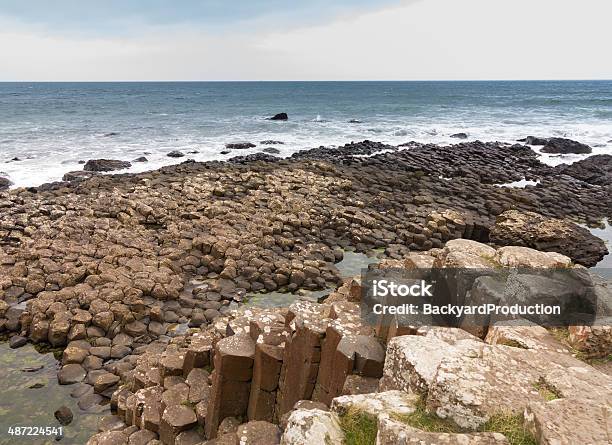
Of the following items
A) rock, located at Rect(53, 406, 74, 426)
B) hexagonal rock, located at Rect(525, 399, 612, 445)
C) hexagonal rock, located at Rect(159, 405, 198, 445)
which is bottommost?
rock, located at Rect(53, 406, 74, 426)

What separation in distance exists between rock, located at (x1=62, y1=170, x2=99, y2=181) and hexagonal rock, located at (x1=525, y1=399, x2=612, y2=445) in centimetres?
2658

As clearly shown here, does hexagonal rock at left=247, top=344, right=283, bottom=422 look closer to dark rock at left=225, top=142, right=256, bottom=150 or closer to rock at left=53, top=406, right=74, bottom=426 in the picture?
rock at left=53, top=406, right=74, bottom=426

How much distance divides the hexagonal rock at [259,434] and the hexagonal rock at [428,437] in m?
2.42

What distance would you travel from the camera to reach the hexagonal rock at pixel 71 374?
924 cm

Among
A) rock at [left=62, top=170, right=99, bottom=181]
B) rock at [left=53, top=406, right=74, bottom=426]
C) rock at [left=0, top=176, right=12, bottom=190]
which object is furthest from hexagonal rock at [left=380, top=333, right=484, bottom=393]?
rock at [left=0, top=176, right=12, bottom=190]

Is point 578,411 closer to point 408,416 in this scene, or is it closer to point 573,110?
point 408,416

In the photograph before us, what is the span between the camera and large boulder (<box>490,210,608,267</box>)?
1667 cm

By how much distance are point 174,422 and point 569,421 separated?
5949 millimetres

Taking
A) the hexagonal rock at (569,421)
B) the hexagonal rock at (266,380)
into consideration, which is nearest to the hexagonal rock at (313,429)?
the hexagonal rock at (569,421)

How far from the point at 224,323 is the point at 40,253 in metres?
7.44

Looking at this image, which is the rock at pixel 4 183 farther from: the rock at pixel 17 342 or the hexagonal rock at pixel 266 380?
the hexagonal rock at pixel 266 380

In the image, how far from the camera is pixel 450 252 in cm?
757

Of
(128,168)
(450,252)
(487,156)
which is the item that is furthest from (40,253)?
(487,156)

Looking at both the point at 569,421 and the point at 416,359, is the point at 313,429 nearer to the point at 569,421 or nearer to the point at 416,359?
the point at 416,359
